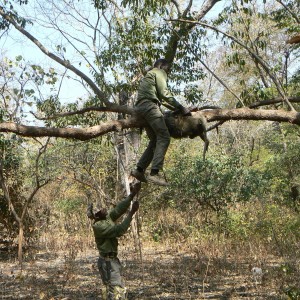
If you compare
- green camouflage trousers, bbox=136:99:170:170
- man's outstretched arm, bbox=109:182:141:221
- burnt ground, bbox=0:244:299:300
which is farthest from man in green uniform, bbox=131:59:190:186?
burnt ground, bbox=0:244:299:300

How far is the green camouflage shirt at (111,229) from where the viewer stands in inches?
256

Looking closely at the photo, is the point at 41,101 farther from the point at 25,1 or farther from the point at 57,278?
the point at 57,278

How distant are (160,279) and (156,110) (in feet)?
15.0

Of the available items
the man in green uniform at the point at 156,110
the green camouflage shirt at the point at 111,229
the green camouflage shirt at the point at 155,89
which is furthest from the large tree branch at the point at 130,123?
the green camouflage shirt at the point at 111,229

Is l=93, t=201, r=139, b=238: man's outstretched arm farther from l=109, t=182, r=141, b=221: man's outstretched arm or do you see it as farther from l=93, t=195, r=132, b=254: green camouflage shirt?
l=109, t=182, r=141, b=221: man's outstretched arm

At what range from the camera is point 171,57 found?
8.36 m

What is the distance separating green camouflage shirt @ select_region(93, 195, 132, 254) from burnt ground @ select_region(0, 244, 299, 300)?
105cm

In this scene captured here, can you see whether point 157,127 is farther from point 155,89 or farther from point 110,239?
point 110,239

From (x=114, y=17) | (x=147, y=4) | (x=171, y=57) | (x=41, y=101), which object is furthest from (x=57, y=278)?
(x=114, y=17)

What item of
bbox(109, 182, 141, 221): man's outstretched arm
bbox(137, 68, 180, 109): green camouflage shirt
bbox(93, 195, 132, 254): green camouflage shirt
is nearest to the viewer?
bbox(137, 68, 180, 109): green camouflage shirt

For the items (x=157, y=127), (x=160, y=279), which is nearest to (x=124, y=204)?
(x=157, y=127)

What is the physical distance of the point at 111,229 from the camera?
6547 mm

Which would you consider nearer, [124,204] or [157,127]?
[157,127]

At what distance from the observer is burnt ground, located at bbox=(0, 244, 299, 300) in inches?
315
